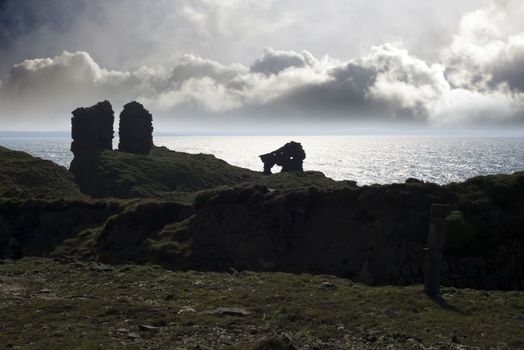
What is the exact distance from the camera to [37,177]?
108 metres

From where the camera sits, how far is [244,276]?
34.5 m

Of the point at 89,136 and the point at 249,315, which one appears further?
the point at 89,136

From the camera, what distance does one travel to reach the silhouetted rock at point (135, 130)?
17988cm

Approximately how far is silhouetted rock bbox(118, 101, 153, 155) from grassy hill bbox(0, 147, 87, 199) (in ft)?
180

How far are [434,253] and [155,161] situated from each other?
142 meters

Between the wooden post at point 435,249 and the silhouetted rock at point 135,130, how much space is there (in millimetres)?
162350

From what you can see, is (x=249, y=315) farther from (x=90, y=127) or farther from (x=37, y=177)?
(x=90, y=127)

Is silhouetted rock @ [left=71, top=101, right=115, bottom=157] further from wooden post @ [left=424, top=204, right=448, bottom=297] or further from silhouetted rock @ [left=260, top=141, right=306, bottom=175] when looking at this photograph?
wooden post @ [left=424, top=204, right=448, bottom=297]

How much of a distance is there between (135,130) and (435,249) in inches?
6593

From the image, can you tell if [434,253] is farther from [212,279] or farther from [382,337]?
[212,279]

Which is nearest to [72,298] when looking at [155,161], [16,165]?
[16,165]

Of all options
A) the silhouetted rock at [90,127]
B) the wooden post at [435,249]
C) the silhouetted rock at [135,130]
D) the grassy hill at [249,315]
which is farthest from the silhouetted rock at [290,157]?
the wooden post at [435,249]

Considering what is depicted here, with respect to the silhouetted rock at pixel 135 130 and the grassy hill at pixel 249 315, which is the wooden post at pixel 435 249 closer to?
→ the grassy hill at pixel 249 315

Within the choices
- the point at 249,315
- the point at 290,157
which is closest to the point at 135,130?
the point at 290,157
